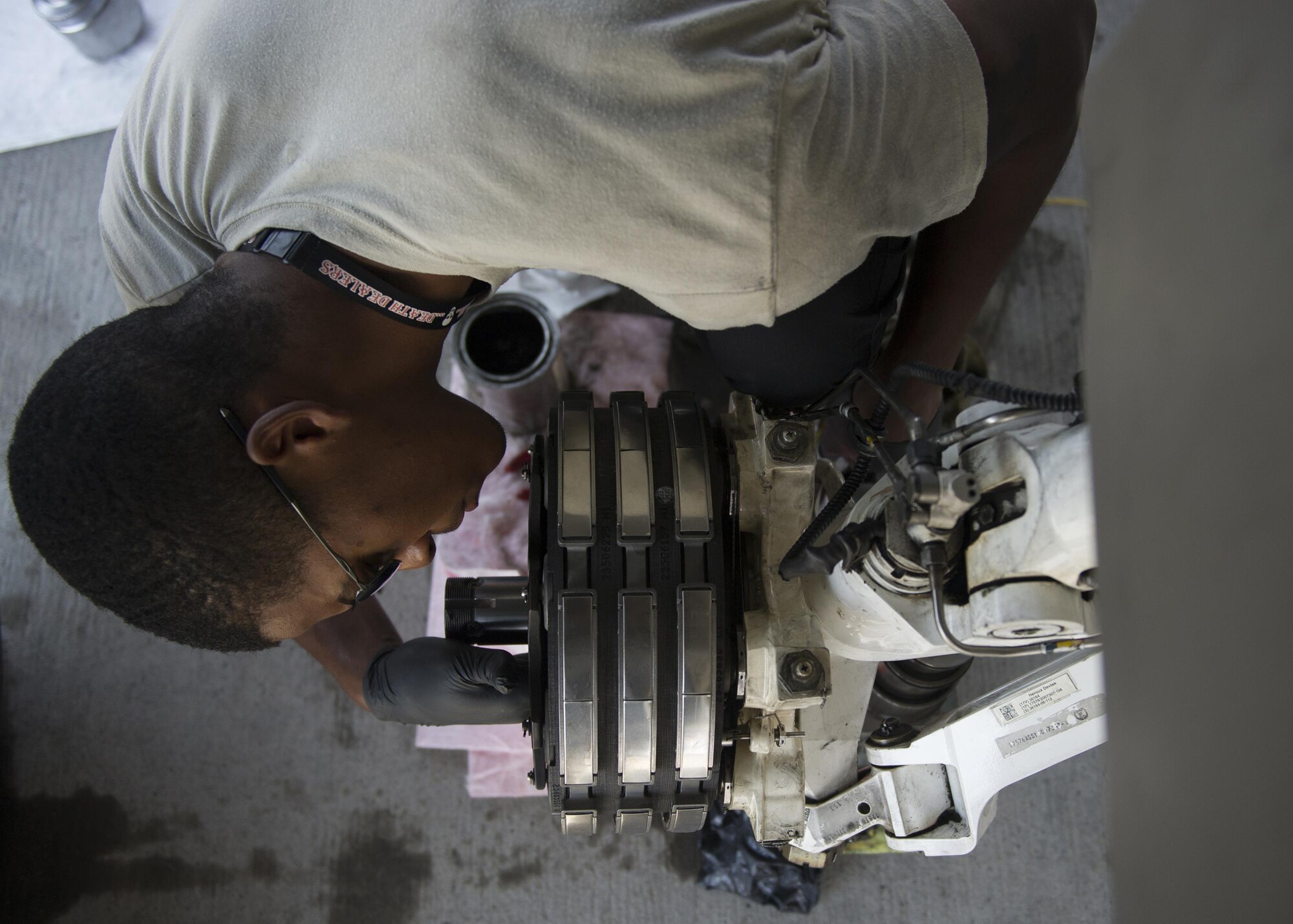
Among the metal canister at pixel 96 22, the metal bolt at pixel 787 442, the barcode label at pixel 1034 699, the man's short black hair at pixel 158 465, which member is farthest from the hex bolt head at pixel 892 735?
the metal canister at pixel 96 22

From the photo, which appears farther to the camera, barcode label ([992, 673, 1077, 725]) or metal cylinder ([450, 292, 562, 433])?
metal cylinder ([450, 292, 562, 433])

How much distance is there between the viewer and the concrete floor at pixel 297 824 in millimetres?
1221

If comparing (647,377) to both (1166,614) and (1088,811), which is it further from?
(1166,614)

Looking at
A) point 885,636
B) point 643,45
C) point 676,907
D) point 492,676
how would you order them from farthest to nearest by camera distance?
1. point 676,907
2. point 492,676
3. point 885,636
4. point 643,45

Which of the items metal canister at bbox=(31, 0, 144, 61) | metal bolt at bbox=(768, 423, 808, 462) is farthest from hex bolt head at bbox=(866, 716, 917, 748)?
metal canister at bbox=(31, 0, 144, 61)

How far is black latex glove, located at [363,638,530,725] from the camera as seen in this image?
2.67 ft

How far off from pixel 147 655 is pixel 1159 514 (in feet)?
4.72

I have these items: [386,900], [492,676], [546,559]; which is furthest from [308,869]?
[546,559]

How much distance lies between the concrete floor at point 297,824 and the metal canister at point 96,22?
0.88m

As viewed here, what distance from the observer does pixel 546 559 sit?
0.71 metres

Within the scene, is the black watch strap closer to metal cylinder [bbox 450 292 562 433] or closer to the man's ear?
the man's ear

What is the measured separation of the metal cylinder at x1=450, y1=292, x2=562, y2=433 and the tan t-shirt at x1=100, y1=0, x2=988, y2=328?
0.50 m

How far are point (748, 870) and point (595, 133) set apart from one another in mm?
997

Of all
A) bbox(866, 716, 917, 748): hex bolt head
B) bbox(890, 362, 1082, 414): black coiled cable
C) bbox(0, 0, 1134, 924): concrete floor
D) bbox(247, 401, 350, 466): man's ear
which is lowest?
bbox(0, 0, 1134, 924): concrete floor
